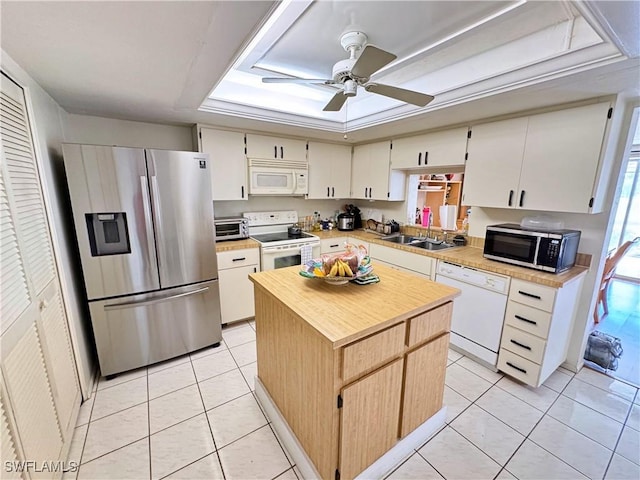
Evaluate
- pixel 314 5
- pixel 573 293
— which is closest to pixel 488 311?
pixel 573 293

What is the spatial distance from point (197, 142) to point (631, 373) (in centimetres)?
444

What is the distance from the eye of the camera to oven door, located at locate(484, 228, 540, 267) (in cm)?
207

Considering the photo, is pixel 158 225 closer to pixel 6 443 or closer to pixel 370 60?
pixel 6 443

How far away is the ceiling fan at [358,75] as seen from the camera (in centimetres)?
125

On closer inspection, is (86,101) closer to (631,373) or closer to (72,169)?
(72,169)

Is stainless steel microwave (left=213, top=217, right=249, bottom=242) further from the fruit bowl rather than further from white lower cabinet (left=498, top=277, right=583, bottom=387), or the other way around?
white lower cabinet (left=498, top=277, right=583, bottom=387)

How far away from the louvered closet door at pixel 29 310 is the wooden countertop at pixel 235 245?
4.08 feet

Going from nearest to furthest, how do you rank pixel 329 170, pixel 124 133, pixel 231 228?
pixel 124 133
pixel 231 228
pixel 329 170

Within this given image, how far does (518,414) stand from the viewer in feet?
6.04

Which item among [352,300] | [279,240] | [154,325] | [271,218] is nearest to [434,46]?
[352,300]

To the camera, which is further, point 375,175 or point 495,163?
point 375,175

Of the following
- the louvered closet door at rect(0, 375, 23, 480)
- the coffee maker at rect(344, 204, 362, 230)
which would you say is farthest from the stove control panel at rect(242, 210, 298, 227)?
the louvered closet door at rect(0, 375, 23, 480)

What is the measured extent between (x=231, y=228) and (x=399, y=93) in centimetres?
216

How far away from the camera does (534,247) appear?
80.7 inches
